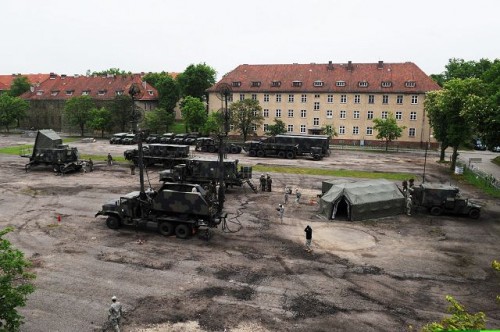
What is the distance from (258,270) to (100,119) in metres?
59.5

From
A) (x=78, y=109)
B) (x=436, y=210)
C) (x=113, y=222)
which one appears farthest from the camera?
(x=78, y=109)

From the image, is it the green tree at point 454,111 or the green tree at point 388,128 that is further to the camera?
the green tree at point 388,128

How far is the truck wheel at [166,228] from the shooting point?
2277 centimetres

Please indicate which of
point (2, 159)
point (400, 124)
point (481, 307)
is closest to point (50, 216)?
point (481, 307)

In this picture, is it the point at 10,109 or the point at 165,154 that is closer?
the point at 165,154

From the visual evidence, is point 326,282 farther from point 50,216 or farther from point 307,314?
point 50,216

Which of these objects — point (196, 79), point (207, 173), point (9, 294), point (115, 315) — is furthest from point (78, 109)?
point (9, 294)

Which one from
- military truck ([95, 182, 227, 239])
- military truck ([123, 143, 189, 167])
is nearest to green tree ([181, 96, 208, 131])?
military truck ([123, 143, 189, 167])

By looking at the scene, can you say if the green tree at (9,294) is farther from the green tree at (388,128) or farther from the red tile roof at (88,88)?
the red tile roof at (88,88)

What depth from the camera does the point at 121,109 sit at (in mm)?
70750

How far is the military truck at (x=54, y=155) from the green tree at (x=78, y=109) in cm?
3069

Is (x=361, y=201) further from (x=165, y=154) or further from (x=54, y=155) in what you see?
(x=54, y=155)

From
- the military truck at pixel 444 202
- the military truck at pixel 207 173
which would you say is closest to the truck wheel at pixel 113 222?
the military truck at pixel 207 173

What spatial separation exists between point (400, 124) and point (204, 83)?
4272cm
